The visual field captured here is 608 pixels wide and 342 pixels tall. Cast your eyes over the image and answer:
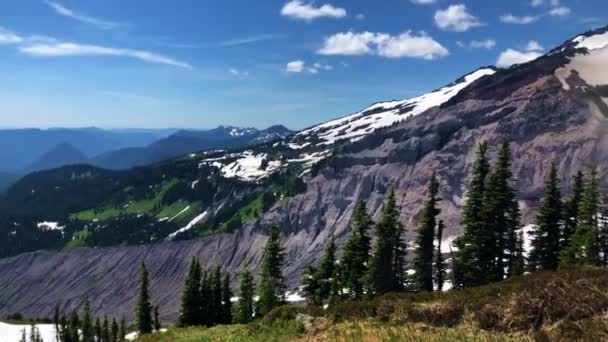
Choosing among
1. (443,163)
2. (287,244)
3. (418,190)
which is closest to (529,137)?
(443,163)

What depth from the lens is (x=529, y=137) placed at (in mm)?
165375

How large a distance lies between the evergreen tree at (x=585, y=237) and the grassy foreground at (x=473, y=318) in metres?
29.6

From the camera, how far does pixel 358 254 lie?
6109cm

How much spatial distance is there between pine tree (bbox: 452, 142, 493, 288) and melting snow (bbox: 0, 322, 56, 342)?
13298 cm

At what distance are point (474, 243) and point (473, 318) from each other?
36.5 m

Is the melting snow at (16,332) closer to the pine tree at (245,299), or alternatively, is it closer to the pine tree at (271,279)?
the pine tree at (245,299)

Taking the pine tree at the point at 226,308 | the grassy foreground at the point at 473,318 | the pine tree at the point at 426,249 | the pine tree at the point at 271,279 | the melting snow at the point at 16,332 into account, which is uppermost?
the grassy foreground at the point at 473,318

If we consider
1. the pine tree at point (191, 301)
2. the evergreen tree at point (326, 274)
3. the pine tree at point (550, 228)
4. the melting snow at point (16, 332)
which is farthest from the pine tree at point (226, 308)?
the melting snow at point (16, 332)

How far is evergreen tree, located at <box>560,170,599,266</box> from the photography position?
161ft

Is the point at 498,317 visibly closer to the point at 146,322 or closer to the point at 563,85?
the point at 146,322

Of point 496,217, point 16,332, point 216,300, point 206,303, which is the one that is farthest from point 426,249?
point 16,332

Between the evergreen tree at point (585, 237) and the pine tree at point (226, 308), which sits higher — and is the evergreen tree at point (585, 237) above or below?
above

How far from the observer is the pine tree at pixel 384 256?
188ft

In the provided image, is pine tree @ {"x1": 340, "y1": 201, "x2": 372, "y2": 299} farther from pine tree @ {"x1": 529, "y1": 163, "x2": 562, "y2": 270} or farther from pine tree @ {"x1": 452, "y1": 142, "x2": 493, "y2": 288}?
pine tree @ {"x1": 529, "y1": 163, "x2": 562, "y2": 270}
